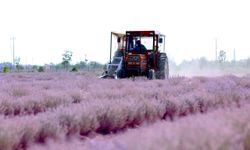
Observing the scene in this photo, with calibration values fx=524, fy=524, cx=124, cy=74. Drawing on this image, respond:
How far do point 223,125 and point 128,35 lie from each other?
20.7 meters

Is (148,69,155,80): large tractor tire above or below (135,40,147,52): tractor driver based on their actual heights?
below

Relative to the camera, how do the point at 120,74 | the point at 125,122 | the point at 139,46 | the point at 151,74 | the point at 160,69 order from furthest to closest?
the point at 139,46
the point at 160,69
the point at 120,74
the point at 151,74
the point at 125,122

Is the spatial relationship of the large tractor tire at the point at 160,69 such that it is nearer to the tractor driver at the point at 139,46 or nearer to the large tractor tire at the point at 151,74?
the tractor driver at the point at 139,46

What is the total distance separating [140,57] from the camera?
24.9 metres

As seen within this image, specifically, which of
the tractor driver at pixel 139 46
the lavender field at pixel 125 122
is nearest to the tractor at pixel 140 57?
the tractor driver at pixel 139 46

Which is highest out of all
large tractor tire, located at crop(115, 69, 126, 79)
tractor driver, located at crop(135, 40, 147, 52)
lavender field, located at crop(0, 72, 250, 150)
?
tractor driver, located at crop(135, 40, 147, 52)

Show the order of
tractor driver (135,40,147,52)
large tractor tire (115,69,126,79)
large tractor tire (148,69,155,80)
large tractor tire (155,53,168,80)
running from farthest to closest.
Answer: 1. tractor driver (135,40,147,52)
2. large tractor tire (155,53,168,80)
3. large tractor tire (115,69,126,79)
4. large tractor tire (148,69,155,80)

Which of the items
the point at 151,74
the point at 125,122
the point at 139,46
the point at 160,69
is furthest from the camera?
the point at 139,46

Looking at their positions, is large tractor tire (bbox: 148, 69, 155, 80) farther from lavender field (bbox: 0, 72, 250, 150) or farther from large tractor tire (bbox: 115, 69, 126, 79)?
lavender field (bbox: 0, 72, 250, 150)

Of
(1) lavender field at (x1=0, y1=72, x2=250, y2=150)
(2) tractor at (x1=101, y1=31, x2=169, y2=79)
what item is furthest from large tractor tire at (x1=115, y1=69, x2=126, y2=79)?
(1) lavender field at (x1=0, y1=72, x2=250, y2=150)

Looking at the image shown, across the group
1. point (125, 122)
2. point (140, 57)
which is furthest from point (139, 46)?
point (125, 122)

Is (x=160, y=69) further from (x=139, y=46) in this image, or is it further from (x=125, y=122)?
(x=125, y=122)

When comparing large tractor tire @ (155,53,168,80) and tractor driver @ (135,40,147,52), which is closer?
large tractor tire @ (155,53,168,80)

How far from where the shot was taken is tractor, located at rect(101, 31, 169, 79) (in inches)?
994
